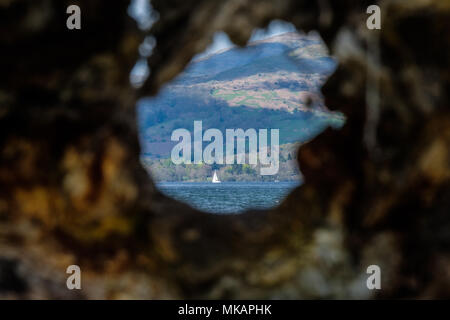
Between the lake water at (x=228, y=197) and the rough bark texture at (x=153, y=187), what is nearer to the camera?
the rough bark texture at (x=153, y=187)

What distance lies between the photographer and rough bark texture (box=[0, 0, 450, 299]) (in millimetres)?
4969

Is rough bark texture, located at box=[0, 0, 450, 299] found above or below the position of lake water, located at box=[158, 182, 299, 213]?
above

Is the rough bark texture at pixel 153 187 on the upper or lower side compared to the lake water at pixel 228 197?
upper

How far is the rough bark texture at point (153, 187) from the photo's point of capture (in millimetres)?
4969

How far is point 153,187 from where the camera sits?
5.88 m

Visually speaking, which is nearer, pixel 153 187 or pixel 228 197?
pixel 153 187

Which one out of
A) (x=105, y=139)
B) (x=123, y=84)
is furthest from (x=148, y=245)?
(x=123, y=84)

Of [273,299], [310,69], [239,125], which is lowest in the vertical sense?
[273,299]

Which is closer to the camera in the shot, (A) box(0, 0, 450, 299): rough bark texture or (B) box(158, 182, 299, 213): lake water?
(A) box(0, 0, 450, 299): rough bark texture

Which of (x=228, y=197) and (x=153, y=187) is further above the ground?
(x=153, y=187)

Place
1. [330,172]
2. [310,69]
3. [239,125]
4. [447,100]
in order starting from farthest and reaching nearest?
1. [239,125]
2. [310,69]
3. [330,172]
4. [447,100]

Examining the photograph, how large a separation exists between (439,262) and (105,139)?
386 centimetres

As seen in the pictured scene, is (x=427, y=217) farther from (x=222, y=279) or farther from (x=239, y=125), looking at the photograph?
(x=239, y=125)

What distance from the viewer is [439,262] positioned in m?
5.28
